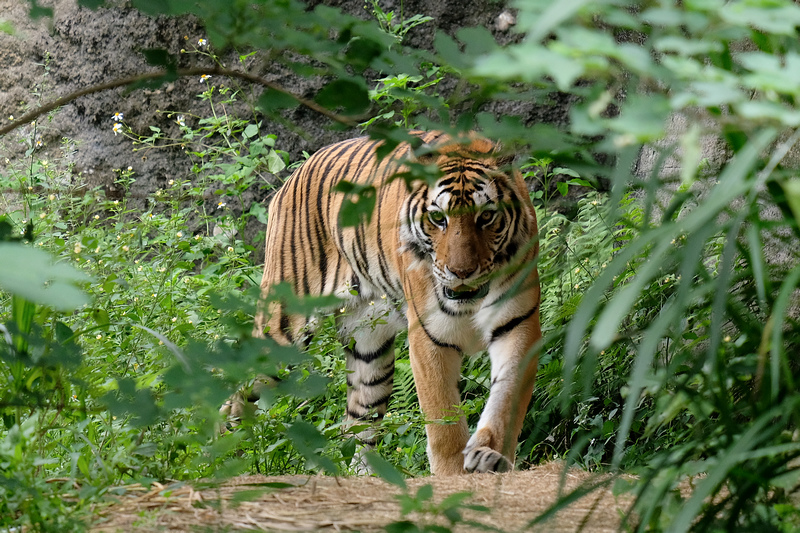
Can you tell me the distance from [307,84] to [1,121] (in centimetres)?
288

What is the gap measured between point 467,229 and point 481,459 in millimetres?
1016

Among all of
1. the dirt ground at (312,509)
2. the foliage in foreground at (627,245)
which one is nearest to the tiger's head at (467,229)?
the foliage in foreground at (627,245)

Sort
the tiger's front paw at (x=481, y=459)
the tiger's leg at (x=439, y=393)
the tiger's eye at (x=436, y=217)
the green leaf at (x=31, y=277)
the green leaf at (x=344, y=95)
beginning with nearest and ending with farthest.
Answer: the green leaf at (x=31, y=277) → the green leaf at (x=344, y=95) → the tiger's front paw at (x=481, y=459) → the tiger's leg at (x=439, y=393) → the tiger's eye at (x=436, y=217)

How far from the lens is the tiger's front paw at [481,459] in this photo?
2898 millimetres

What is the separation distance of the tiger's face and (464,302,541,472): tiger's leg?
0.74 feet

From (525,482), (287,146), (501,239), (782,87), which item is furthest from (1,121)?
(782,87)

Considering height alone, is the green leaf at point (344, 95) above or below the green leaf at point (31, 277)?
above

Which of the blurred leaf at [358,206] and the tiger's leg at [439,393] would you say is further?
the tiger's leg at [439,393]

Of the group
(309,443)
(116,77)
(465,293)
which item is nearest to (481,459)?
(465,293)

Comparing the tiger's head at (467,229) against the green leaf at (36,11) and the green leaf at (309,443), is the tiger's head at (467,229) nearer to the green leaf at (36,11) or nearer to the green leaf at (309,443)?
the green leaf at (309,443)

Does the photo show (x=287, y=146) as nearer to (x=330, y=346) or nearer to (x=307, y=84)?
(x=307, y=84)

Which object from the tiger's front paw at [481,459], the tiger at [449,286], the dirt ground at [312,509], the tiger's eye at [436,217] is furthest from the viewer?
the tiger's eye at [436,217]

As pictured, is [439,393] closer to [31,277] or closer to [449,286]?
[449,286]

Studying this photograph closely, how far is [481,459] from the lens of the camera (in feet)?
9.67
